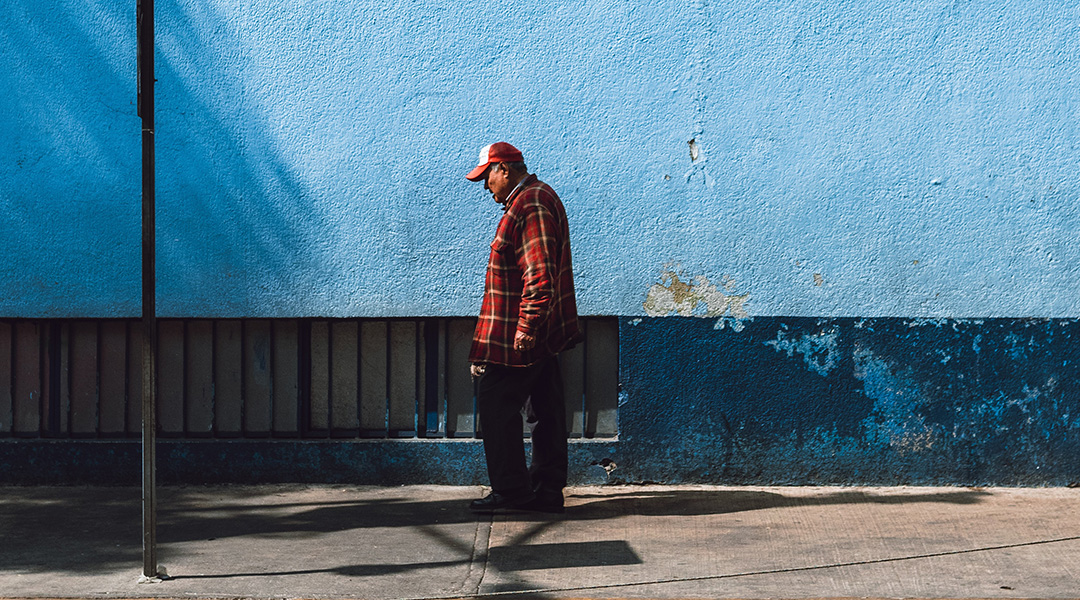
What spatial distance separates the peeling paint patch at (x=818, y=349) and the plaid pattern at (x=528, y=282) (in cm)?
124

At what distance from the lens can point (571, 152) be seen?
6035mm

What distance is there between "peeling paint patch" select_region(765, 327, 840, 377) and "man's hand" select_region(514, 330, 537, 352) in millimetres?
1471

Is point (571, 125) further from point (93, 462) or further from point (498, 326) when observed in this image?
point (93, 462)

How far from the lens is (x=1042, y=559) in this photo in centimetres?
475

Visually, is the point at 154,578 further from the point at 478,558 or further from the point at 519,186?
the point at 519,186

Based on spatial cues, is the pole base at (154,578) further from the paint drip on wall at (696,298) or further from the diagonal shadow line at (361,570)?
the paint drip on wall at (696,298)

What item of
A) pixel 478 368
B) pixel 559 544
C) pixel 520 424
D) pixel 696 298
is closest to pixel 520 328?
pixel 478 368

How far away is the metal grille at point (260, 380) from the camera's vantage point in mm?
6266

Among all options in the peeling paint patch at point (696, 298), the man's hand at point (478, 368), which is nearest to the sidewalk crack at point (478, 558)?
the man's hand at point (478, 368)

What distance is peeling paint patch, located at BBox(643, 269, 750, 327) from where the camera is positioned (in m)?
6.03

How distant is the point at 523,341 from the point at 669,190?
4.09ft

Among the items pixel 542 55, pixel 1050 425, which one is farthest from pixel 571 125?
pixel 1050 425

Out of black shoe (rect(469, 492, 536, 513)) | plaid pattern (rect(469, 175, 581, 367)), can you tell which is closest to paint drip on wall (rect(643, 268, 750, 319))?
Answer: plaid pattern (rect(469, 175, 581, 367))

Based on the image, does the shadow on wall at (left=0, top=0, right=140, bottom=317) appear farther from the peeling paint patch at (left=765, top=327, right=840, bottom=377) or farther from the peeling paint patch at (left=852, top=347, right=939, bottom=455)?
the peeling paint patch at (left=852, top=347, right=939, bottom=455)
